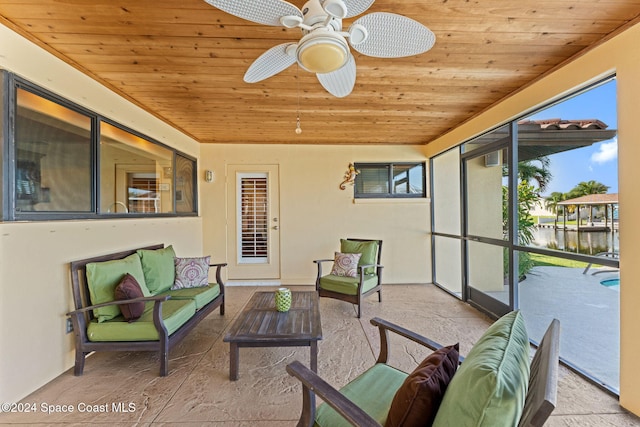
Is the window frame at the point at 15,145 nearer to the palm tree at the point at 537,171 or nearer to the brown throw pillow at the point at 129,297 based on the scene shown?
the brown throw pillow at the point at 129,297

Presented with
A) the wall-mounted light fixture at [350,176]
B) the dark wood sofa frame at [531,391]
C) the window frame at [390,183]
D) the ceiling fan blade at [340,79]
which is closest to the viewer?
the dark wood sofa frame at [531,391]

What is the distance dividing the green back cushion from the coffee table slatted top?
124cm

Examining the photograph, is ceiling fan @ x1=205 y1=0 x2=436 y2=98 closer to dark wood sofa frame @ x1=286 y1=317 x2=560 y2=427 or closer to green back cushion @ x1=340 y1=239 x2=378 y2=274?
dark wood sofa frame @ x1=286 y1=317 x2=560 y2=427

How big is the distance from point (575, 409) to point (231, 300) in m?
3.64

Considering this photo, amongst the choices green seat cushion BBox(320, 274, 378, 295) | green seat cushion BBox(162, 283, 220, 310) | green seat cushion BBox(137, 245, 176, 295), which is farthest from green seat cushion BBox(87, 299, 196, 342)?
green seat cushion BBox(320, 274, 378, 295)

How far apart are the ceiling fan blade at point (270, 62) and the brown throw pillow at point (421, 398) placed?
170 cm

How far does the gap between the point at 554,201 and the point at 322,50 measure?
2744mm

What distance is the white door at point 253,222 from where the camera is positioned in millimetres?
4621

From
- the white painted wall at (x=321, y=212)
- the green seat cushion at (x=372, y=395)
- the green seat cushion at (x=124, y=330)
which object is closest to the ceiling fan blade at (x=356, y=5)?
the green seat cushion at (x=372, y=395)

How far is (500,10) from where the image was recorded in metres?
1.65

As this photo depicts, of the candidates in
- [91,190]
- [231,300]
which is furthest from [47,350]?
[231,300]

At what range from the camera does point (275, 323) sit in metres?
2.20

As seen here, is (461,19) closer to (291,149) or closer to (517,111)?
(517,111)

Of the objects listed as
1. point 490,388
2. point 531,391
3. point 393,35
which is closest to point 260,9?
point 393,35
